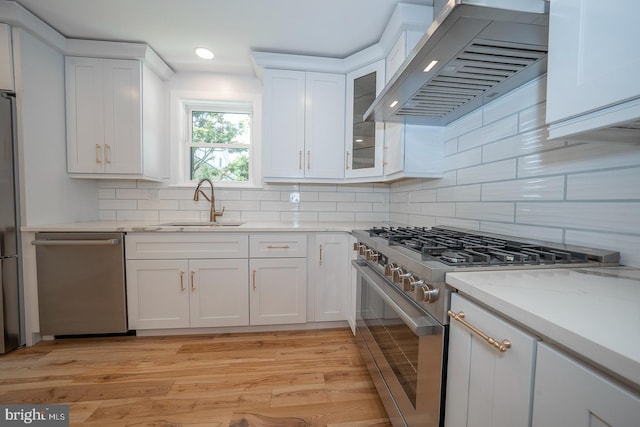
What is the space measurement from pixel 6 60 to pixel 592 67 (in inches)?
125

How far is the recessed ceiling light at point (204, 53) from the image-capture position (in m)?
2.20

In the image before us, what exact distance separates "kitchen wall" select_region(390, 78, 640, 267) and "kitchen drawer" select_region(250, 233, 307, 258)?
1089 mm

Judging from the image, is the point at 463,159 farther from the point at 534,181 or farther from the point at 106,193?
the point at 106,193

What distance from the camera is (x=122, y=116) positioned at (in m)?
Result: 2.20

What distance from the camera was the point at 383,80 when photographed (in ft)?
6.75

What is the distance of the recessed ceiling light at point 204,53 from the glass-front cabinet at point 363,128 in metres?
1.26

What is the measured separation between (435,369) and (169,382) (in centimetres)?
159

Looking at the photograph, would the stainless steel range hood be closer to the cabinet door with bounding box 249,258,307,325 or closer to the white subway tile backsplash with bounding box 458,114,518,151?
the white subway tile backsplash with bounding box 458,114,518,151

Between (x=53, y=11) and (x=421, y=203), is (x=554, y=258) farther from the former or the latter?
(x=53, y=11)

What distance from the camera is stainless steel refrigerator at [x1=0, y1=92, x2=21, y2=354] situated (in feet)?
5.73

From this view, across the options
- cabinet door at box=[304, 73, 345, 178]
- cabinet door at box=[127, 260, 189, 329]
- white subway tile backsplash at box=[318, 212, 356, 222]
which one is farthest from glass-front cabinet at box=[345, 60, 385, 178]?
cabinet door at box=[127, 260, 189, 329]

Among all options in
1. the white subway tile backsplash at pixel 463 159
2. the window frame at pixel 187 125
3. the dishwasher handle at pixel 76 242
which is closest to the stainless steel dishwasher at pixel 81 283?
the dishwasher handle at pixel 76 242

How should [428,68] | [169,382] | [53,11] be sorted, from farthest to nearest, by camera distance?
[53,11], [169,382], [428,68]

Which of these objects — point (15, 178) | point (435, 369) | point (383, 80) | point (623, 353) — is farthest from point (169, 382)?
point (383, 80)
